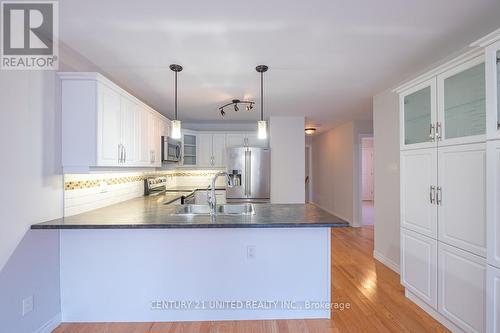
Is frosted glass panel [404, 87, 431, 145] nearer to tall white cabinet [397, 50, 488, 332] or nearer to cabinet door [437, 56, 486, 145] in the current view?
tall white cabinet [397, 50, 488, 332]

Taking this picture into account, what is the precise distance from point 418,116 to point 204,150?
3840 millimetres

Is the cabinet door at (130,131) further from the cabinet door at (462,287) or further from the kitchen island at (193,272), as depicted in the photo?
the cabinet door at (462,287)

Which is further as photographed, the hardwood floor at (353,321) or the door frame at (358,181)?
the door frame at (358,181)

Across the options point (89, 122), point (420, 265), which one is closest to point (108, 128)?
point (89, 122)

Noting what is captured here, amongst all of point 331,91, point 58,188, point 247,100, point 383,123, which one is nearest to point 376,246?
point 383,123

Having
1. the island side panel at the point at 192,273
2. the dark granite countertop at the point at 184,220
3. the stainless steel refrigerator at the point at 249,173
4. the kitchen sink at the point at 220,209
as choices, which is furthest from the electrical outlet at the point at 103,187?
the stainless steel refrigerator at the point at 249,173

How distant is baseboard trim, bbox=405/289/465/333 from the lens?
1.99 metres

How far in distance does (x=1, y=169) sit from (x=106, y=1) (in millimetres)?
1292

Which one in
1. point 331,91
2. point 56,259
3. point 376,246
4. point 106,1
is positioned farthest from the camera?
point 376,246

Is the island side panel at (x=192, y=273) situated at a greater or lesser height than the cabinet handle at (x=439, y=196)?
lesser

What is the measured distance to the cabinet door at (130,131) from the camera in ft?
8.43

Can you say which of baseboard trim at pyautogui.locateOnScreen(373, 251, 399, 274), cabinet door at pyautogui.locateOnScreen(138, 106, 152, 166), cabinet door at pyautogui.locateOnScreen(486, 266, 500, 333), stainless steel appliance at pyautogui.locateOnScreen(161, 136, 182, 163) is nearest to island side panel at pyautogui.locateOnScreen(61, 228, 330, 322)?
cabinet door at pyautogui.locateOnScreen(486, 266, 500, 333)

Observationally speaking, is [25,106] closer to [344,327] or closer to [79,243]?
[79,243]

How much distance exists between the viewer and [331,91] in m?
3.40
